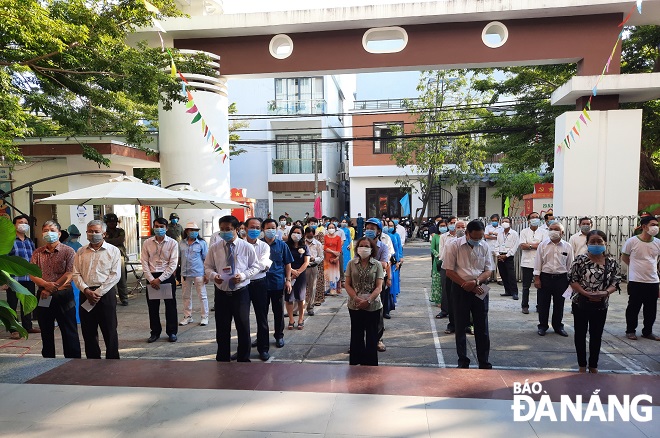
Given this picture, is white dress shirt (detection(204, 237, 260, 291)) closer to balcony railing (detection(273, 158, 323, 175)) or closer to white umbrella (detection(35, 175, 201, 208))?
white umbrella (detection(35, 175, 201, 208))

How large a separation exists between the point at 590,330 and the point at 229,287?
4.08 metres

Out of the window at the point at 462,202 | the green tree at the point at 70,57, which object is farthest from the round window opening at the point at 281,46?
the window at the point at 462,202

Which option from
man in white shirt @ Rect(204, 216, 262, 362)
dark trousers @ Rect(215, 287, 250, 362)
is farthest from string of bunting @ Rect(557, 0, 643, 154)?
dark trousers @ Rect(215, 287, 250, 362)

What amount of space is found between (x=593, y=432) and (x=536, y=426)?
1.25 feet

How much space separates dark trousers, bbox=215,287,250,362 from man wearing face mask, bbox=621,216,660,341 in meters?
5.44

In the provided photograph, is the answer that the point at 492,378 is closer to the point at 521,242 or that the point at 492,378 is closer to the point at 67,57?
the point at 521,242

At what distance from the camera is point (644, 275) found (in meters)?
5.96

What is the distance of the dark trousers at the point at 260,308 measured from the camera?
17.8 ft

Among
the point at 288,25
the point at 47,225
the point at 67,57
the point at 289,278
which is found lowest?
the point at 289,278

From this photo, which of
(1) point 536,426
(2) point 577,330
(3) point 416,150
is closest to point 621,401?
(1) point 536,426

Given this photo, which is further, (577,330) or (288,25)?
(288,25)

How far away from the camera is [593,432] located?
3.07 metres

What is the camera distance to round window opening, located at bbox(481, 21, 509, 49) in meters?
10.7

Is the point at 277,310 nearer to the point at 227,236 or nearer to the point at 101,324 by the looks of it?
the point at 227,236
